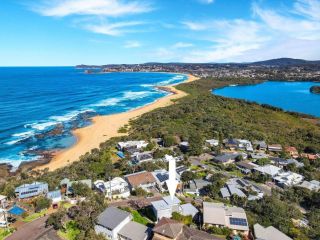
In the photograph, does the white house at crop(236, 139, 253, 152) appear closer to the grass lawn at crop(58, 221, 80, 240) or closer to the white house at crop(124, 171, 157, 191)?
the white house at crop(124, 171, 157, 191)

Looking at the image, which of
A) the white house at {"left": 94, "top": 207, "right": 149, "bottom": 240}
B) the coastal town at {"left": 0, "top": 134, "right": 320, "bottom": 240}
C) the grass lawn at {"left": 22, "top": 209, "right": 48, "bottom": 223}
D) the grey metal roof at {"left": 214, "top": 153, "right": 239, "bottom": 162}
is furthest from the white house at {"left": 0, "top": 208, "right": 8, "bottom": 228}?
the grey metal roof at {"left": 214, "top": 153, "right": 239, "bottom": 162}

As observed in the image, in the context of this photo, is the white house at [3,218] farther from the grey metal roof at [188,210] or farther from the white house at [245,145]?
the white house at [245,145]

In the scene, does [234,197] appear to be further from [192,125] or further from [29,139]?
[29,139]

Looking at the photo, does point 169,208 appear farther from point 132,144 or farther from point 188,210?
point 132,144

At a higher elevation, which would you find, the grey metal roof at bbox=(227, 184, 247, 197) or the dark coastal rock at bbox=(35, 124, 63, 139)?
the grey metal roof at bbox=(227, 184, 247, 197)

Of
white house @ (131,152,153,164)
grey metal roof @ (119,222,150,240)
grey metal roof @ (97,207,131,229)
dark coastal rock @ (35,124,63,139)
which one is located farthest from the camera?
dark coastal rock @ (35,124,63,139)

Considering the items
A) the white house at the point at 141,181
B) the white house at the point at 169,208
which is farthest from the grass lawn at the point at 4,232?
the white house at the point at 169,208

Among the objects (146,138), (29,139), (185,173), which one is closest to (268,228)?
(185,173)

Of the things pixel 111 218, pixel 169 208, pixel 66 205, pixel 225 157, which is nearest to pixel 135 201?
pixel 169 208
